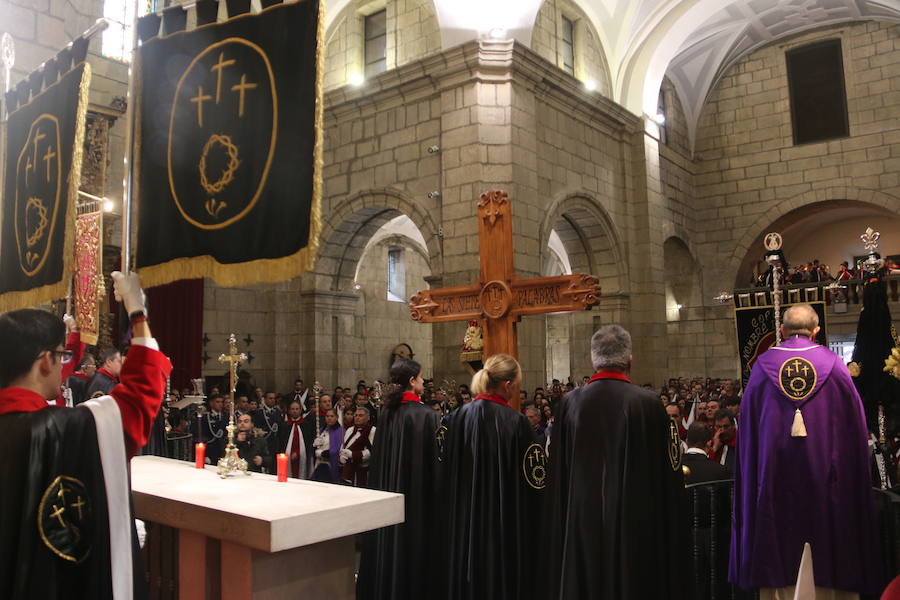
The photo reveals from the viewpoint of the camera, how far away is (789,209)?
17625mm

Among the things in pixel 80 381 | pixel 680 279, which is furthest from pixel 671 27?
pixel 80 381

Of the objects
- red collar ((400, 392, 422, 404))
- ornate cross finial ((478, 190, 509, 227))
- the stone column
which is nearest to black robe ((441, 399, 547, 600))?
red collar ((400, 392, 422, 404))

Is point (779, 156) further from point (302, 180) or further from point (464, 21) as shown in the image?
point (302, 180)

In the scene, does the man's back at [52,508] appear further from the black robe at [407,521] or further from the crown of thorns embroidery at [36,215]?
the crown of thorns embroidery at [36,215]

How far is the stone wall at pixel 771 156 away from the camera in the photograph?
54.6 feet

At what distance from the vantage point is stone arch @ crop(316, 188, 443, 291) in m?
12.8

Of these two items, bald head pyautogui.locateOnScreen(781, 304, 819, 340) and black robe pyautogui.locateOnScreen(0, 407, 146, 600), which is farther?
bald head pyautogui.locateOnScreen(781, 304, 819, 340)

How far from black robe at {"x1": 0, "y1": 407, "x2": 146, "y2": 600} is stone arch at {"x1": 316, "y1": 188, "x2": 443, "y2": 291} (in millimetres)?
10320

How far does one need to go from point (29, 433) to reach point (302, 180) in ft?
5.16

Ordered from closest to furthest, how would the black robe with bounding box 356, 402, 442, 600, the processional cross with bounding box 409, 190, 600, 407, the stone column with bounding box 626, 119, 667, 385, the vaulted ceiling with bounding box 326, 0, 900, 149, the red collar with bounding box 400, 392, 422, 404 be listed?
1. the black robe with bounding box 356, 402, 442, 600
2. the red collar with bounding box 400, 392, 422, 404
3. the processional cross with bounding box 409, 190, 600, 407
4. the vaulted ceiling with bounding box 326, 0, 900, 149
5. the stone column with bounding box 626, 119, 667, 385

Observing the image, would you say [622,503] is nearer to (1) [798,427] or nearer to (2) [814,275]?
(1) [798,427]

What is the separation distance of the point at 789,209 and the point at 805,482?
615 inches

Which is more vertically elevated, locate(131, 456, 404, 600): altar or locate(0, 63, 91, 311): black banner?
locate(0, 63, 91, 311): black banner

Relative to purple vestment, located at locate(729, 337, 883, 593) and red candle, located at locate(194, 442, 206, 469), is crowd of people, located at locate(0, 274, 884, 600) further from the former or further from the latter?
red candle, located at locate(194, 442, 206, 469)
